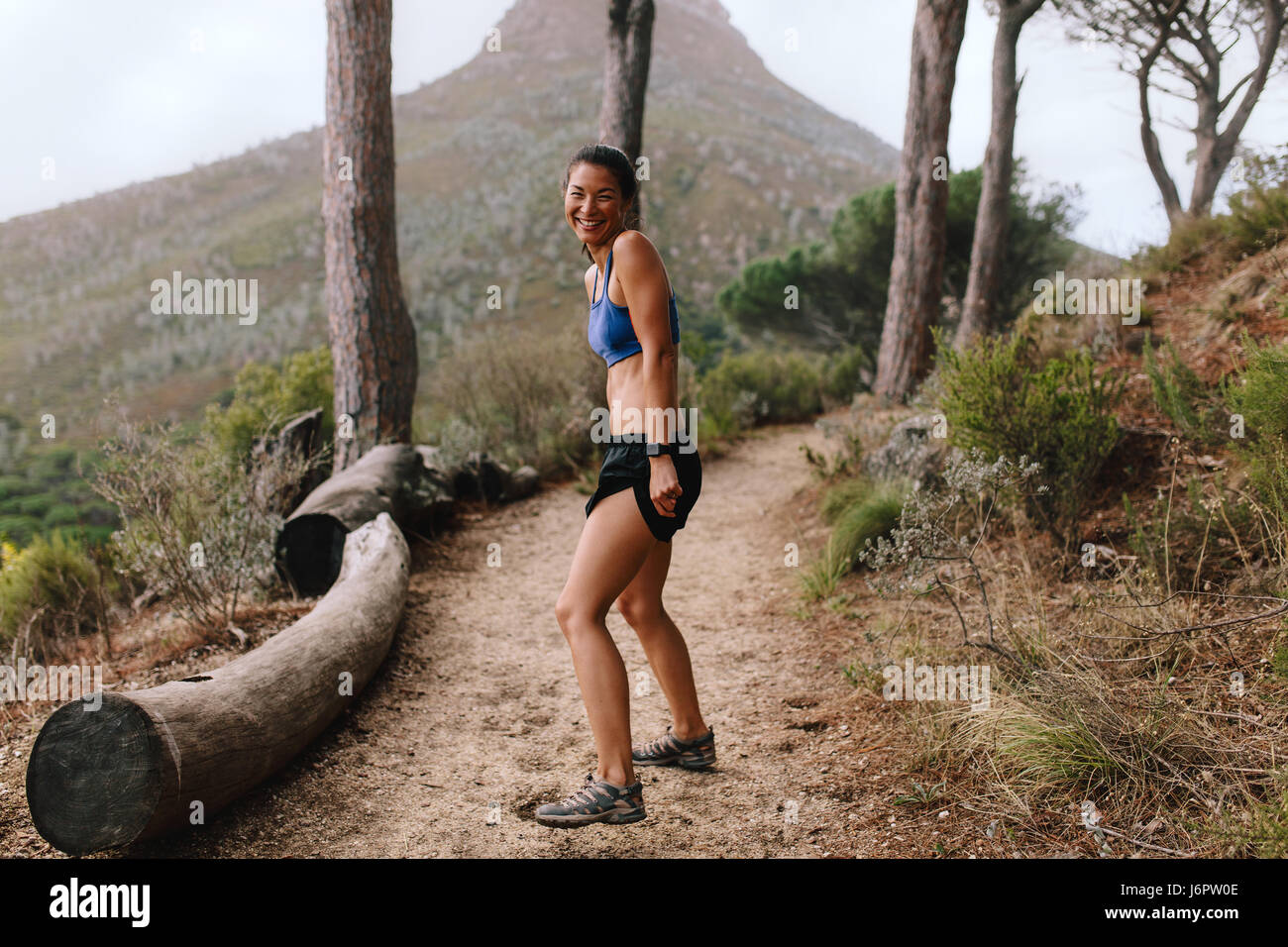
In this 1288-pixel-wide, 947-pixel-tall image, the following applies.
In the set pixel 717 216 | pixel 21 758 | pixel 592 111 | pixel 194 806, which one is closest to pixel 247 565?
pixel 21 758

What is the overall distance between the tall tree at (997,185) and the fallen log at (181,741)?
8309mm

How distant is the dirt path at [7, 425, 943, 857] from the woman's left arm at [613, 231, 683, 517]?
3.95 ft

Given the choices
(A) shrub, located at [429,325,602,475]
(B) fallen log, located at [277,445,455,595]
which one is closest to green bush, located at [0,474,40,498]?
(A) shrub, located at [429,325,602,475]

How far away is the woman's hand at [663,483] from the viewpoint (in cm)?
242

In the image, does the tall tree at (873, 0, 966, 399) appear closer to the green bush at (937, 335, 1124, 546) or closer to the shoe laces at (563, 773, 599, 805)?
the green bush at (937, 335, 1124, 546)

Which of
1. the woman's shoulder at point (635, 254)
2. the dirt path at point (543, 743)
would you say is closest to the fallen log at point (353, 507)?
the dirt path at point (543, 743)

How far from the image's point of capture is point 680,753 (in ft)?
10.1

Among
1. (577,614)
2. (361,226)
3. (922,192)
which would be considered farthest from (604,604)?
(922,192)

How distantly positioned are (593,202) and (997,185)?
8666 millimetres

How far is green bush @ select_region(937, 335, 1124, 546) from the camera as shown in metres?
4.42

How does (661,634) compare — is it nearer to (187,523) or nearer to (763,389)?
(187,523)

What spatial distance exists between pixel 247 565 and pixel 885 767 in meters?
3.61
